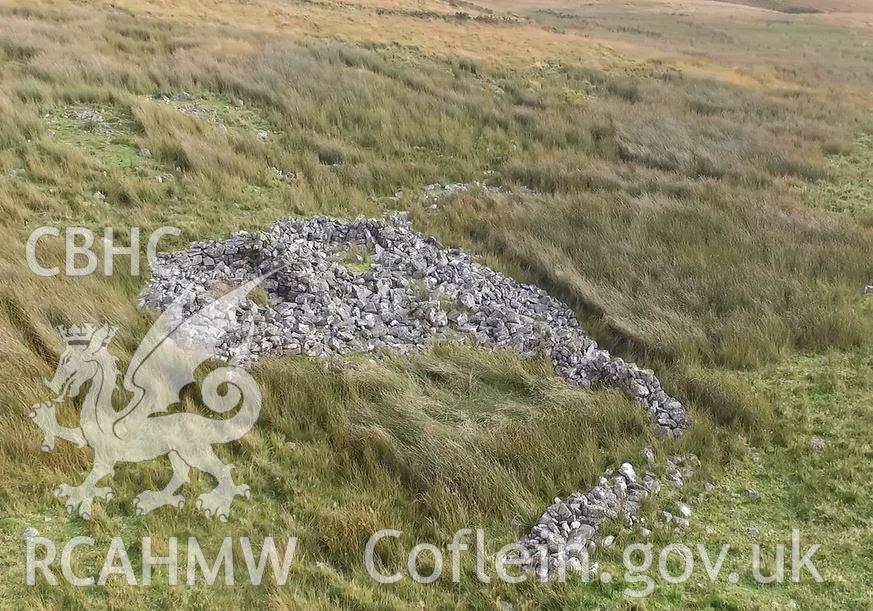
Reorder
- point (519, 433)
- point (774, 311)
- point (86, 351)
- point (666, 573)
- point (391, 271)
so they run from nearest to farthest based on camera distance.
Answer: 1. point (666, 573)
2. point (519, 433)
3. point (86, 351)
4. point (774, 311)
5. point (391, 271)

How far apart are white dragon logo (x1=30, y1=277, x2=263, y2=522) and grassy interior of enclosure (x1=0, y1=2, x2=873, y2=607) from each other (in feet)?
0.46

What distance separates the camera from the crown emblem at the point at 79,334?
6.29 metres

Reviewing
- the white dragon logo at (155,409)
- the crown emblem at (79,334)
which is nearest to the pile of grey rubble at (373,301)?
the white dragon logo at (155,409)

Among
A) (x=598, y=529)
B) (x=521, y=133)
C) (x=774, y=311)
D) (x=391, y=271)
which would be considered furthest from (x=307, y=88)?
(x=598, y=529)

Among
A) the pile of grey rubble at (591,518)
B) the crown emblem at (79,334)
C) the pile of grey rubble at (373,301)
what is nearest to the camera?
the pile of grey rubble at (591,518)

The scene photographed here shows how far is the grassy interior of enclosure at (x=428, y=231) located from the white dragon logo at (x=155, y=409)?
14cm

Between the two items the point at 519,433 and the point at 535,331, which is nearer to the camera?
the point at 519,433

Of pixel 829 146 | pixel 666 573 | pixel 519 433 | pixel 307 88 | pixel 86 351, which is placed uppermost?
pixel 307 88

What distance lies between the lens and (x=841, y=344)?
300 inches

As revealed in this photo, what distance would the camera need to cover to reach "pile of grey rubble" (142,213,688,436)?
22.3 ft

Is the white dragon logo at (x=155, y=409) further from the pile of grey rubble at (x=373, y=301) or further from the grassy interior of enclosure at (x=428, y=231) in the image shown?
the pile of grey rubble at (x=373, y=301)

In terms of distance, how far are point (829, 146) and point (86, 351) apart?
18.6 metres

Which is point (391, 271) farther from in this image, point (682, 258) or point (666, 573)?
point (666, 573)

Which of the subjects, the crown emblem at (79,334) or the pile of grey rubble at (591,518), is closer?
the pile of grey rubble at (591,518)
